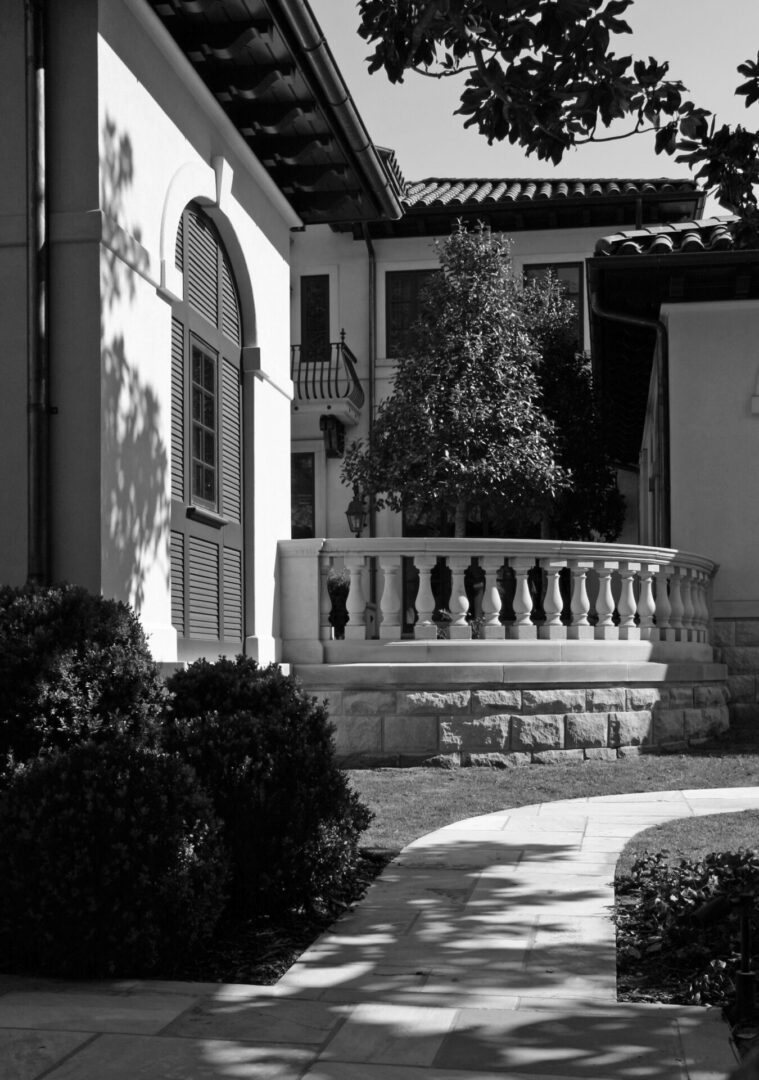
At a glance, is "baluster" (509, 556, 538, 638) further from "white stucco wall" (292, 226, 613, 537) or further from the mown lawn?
"white stucco wall" (292, 226, 613, 537)

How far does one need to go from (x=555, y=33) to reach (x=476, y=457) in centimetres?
1390

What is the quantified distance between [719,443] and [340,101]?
6164 millimetres

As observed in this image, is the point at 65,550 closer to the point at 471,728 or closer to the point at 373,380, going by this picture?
the point at 471,728

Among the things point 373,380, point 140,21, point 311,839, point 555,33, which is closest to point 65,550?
point 311,839

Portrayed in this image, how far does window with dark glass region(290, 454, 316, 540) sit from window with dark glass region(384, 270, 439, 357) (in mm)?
2913

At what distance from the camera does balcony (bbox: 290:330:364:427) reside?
24.6m

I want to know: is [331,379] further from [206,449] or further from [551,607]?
[206,449]

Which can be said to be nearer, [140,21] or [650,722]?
[140,21]

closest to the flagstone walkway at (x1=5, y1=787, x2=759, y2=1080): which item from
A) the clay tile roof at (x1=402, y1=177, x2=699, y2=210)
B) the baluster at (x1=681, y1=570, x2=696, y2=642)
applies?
the baluster at (x1=681, y1=570, x2=696, y2=642)

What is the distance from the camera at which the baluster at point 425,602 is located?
37.9 feet

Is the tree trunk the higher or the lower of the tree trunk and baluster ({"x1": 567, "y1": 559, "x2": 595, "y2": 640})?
the higher

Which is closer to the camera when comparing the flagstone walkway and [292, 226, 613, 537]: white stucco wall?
the flagstone walkway

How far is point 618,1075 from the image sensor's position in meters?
3.66

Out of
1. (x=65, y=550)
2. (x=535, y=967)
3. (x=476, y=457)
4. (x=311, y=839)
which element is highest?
(x=476, y=457)
